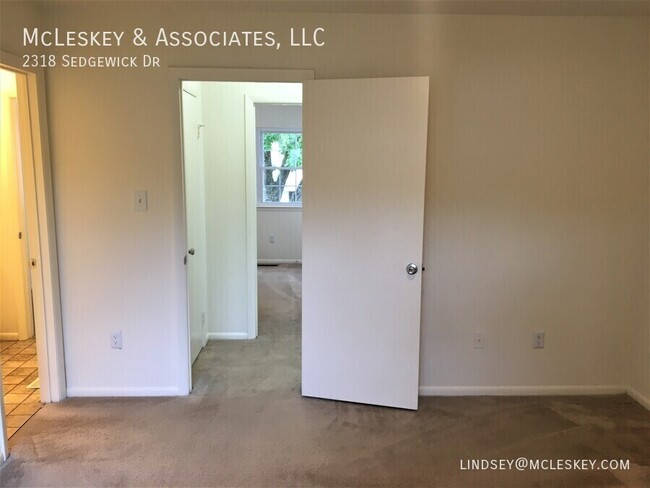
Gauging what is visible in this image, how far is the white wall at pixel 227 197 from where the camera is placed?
12.9ft

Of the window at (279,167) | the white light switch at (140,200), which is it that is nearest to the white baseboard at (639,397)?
the white light switch at (140,200)

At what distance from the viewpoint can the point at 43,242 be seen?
2.86 meters

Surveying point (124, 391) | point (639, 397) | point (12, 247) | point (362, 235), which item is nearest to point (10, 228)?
point (12, 247)

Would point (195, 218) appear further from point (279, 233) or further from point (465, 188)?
point (279, 233)

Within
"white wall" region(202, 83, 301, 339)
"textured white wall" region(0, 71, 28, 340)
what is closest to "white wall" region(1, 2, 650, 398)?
"white wall" region(202, 83, 301, 339)

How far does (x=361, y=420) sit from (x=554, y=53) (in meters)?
2.40

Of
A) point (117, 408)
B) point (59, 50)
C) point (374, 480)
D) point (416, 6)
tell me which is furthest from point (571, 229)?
point (59, 50)

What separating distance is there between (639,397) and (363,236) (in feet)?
6.49

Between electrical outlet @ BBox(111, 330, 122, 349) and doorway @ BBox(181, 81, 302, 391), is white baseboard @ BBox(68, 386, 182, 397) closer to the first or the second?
electrical outlet @ BBox(111, 330, 122, 349)

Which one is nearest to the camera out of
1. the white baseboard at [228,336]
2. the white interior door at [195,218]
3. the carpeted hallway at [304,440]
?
the carpeted hallway at [304,440]

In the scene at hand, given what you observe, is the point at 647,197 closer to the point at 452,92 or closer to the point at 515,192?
the point at 515,192

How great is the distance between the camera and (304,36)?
2844 millimetres

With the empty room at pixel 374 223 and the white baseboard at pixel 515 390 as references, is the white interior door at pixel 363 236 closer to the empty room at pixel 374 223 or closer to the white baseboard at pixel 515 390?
the empty room at pixel 374 223

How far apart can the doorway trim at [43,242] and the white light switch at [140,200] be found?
48 cm
